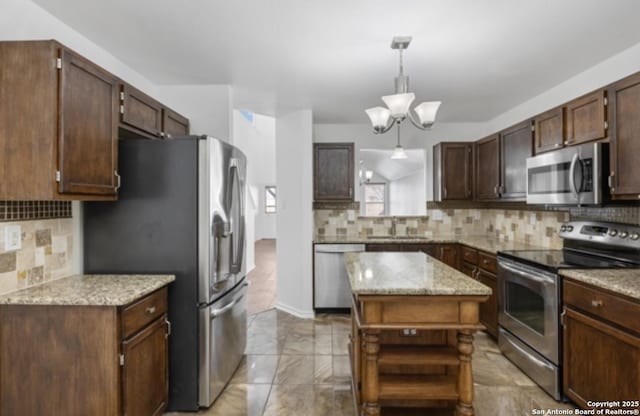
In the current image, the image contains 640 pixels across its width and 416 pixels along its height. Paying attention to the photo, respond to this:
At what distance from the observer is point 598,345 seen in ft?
6.44

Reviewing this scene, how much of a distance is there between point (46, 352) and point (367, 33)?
8.41ft

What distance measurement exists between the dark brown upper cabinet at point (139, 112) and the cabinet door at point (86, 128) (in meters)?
0.08

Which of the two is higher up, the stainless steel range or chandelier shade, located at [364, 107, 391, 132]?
chandelier shade, located at [364, 107, 391, 132]

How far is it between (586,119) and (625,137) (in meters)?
0.36

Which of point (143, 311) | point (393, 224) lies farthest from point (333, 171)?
point (143, 311)

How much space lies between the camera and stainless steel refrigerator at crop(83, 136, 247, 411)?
2.21 m

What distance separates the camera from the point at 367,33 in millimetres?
2266

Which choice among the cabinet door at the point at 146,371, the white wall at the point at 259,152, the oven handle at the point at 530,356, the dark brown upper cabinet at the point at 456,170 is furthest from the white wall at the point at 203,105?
the white wall at the point at 259,152

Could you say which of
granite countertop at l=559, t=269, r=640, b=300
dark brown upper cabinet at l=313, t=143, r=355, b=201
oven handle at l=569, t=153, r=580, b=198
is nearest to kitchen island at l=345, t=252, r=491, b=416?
granite countertop at l=559, t=269, r=640, b=300

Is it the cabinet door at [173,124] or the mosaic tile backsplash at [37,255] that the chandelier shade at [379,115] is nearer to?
the cabinet door at [173,124]

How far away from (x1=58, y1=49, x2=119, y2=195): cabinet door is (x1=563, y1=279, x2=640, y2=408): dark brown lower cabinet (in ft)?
9.62

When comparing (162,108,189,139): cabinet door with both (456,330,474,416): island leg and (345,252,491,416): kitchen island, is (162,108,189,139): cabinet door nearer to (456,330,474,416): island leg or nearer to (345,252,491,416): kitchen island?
(345,252,491,416): kitchen island

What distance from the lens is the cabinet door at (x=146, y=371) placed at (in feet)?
5.75

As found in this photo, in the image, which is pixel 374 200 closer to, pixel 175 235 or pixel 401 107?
pixel 401 107
